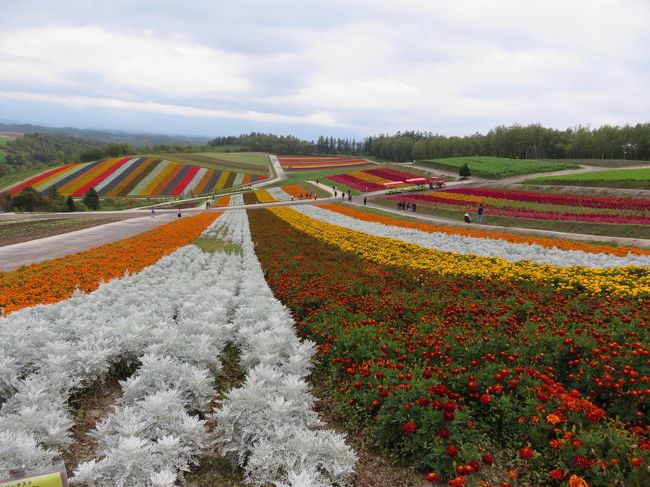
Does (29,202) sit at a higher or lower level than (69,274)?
lower

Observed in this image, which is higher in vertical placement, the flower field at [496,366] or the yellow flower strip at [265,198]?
the flower field at [496,366]

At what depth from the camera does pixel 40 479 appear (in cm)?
299

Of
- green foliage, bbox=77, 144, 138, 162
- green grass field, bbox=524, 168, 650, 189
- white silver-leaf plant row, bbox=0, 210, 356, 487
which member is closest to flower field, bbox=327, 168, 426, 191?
green grass field, bbox=524, 168, 650, 189

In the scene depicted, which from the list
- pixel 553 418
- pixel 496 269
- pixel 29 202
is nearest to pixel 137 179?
pixel 29 202

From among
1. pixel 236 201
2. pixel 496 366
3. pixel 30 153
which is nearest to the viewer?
pixel 496 366

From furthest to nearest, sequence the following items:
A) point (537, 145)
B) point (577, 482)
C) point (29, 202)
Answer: point (537, 145), point (29, 202), point (577, 482)

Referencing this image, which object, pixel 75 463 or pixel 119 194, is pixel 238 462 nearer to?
pixel 75 463

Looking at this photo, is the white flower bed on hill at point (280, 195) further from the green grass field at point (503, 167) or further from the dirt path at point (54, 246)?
the green grass field at point (503, 167)

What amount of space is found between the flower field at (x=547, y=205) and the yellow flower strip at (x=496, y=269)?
17.3m

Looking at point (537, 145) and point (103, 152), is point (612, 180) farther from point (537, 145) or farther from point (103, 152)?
point (103, 152)

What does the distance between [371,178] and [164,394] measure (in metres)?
80.3

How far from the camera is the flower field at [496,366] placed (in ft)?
13.0

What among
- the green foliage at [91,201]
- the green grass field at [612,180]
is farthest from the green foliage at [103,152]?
the green grass field at [612,180]

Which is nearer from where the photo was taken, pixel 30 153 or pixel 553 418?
pixel 553 418
